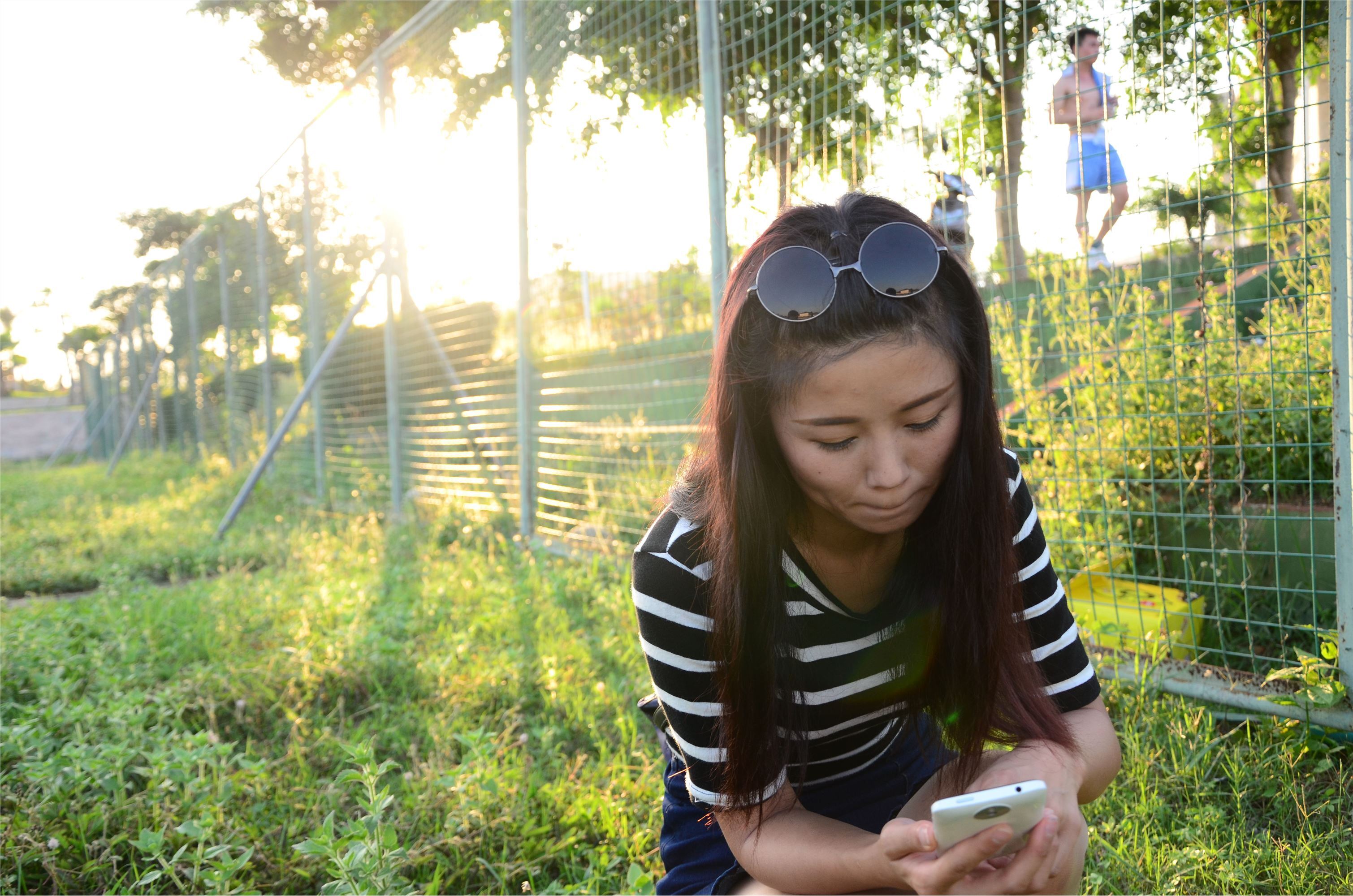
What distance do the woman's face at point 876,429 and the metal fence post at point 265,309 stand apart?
8.65 meters

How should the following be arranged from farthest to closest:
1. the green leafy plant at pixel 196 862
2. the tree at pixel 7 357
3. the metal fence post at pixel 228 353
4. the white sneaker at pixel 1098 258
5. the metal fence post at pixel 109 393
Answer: the tree at pixel 7 357 < the metal fence post at pixel 109 393 < the metal fence post at pixel 228 353 < the white sneaker at pixel 1098 258 < the green leafy plant at pixel 196 862

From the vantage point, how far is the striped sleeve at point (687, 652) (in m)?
1.37

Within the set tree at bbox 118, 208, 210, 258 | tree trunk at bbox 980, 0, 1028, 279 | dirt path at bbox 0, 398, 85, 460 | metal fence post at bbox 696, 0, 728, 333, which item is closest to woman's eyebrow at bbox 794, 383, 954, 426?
tree trunk at bbox 980, 0, 1028, 279

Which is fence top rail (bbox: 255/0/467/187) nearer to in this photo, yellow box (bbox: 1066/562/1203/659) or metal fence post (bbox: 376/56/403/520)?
metal fence post (bbox: 376/56/403/520)

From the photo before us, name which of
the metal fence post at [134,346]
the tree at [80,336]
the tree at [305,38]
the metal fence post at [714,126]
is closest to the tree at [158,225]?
the tree at [80,336]

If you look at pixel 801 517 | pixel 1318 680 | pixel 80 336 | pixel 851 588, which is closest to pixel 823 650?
pixel 851 588

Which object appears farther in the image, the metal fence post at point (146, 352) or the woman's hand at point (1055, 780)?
the metal fence post at point (146, 352)

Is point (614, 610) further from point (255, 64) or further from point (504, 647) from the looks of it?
point (255, 64)

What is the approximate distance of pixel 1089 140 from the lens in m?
2.90

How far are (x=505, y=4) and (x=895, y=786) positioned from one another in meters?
5.18

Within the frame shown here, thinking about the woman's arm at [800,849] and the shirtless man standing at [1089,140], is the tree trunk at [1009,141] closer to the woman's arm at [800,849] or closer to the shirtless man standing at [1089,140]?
the shirtless man standing at [1089,140]

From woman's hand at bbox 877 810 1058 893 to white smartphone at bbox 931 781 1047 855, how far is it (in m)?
0.01

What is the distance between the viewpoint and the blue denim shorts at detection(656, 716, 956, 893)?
1518 mm

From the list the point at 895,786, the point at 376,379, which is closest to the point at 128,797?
the point at 895,786
